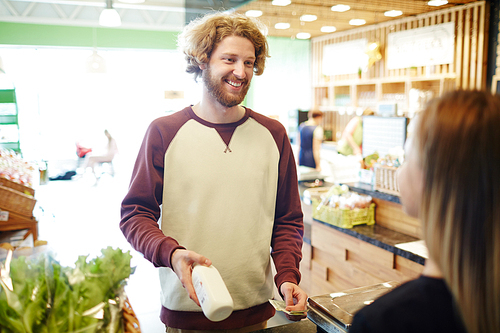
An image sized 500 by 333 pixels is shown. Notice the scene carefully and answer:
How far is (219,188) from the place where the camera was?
1503mm

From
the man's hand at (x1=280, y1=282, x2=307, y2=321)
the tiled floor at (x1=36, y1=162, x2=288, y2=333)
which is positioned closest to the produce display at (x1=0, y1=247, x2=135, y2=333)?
the man's hand at (x1=280, y1=282, x2=307, y2=321)

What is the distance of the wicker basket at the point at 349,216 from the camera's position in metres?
3.11

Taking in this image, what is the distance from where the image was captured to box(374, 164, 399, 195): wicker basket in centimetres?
296

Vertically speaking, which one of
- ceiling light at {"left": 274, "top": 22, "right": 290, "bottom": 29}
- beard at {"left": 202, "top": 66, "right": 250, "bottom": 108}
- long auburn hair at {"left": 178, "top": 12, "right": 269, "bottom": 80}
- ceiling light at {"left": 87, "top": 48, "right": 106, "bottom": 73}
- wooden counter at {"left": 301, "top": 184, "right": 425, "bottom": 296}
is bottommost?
wooden counter at {"left": 301, "top": 184, "right": 425, "bottom": 296}

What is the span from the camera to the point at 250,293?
155cm

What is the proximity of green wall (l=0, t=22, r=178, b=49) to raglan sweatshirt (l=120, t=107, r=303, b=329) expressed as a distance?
8.32 m

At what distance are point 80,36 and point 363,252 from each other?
9097 millimetres

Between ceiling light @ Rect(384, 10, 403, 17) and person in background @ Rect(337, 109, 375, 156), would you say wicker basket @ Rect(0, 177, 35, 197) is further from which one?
ceiling light @ Rect(384, 10, 403, 17)

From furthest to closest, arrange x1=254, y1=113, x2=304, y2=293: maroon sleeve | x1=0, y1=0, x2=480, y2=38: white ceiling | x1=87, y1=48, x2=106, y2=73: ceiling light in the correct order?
x1=0, y1=0, x2=480, y2=38: white ceiling < x1=87, y1=48, x2=106, y2=73: ceiling light < x1=254, y1=113, x2=304, y2=293: maroon sleeve

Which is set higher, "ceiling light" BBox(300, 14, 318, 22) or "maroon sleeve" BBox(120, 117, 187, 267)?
"ceiling light" BBox(300, 14, 318, 22)

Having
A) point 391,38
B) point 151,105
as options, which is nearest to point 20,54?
point 151,105

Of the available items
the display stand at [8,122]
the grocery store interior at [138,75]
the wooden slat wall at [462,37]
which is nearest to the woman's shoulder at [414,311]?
the grocery store interior at [138,75]

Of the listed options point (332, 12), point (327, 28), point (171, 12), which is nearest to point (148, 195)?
point (332, 12)

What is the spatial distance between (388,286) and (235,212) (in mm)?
581
